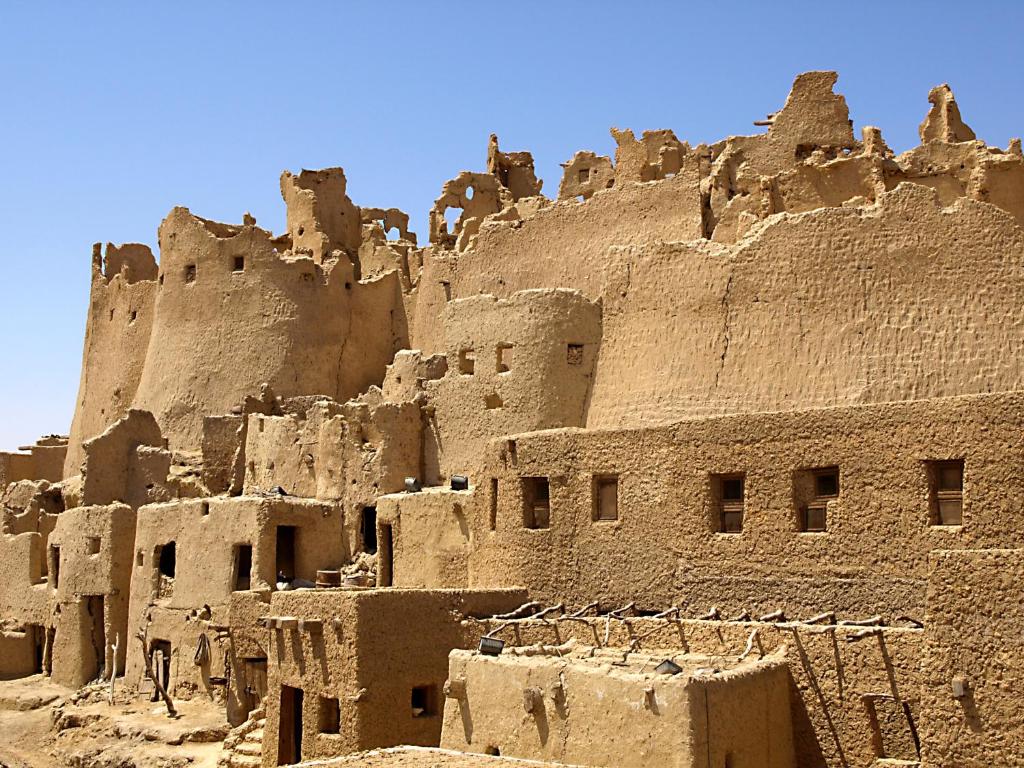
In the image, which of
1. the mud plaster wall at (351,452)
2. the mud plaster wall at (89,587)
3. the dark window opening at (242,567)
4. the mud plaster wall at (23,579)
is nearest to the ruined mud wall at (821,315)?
the mud plaster wall at (351,452)

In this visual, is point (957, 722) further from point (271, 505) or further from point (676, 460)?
point (271, 505)

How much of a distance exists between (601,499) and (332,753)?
499 cm

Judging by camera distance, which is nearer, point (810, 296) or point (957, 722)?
point (957, 722)

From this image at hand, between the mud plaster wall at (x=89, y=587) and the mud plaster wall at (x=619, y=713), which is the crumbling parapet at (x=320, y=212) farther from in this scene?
the mud plaster wall at (x=619, y=713)

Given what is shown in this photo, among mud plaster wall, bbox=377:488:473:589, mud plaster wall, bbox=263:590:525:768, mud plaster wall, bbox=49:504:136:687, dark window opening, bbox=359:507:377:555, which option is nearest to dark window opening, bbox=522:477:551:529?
mud plaster wall, bbox=263:590:525:768

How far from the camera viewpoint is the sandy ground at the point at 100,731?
23.0 m

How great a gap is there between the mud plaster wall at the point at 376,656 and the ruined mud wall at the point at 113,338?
21.4 m

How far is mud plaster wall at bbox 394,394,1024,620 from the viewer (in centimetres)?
1549

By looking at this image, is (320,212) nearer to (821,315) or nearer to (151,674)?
(151,674)

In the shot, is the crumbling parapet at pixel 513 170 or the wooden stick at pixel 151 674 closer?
the wooden stick at pixel 151 674


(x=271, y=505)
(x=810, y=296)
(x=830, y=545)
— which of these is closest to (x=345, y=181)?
(x=271, y=505)

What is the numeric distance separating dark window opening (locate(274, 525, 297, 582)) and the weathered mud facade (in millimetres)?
62

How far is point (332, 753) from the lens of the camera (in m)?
18.5

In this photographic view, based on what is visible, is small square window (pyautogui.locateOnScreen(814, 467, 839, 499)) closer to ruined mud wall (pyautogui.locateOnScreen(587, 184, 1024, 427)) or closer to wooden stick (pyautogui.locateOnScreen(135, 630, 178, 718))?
ruined mud wall (pyautogui.locateOnScreen(587, 184, 1024, 427))
